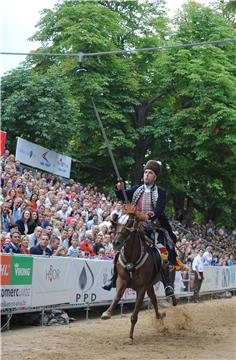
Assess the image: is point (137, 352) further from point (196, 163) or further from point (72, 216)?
point (196, 163)

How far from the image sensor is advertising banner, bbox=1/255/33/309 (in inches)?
469

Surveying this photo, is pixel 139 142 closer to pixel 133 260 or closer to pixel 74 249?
pixel 74 249

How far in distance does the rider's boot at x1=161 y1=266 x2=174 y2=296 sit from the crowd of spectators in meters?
1.89

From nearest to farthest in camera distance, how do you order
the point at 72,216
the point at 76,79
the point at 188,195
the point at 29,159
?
the point at 72,216 → the point at 29,159 → the point at 76,79 → the point at 188,195

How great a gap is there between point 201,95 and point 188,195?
8445mm

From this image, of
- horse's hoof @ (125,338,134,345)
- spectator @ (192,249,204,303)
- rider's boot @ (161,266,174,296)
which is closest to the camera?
horse's hoof @ (125,338,134,345)

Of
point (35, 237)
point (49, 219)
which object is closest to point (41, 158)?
point (49, 219)

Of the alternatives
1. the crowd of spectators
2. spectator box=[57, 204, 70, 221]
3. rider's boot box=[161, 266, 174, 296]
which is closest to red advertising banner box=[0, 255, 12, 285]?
the crowd of spectators

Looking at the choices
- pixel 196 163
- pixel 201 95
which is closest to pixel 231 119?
pixel 201 95

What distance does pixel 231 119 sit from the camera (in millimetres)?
33219

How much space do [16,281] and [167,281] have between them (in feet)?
9.50

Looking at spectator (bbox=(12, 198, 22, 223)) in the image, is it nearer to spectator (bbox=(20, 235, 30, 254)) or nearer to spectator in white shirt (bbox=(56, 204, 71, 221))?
spectator (bbox=(20, 235, 30, 254))

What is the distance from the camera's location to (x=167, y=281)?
40.9 feet

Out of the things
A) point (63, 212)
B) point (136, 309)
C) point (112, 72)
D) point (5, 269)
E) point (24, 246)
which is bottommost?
point (136, 309)
